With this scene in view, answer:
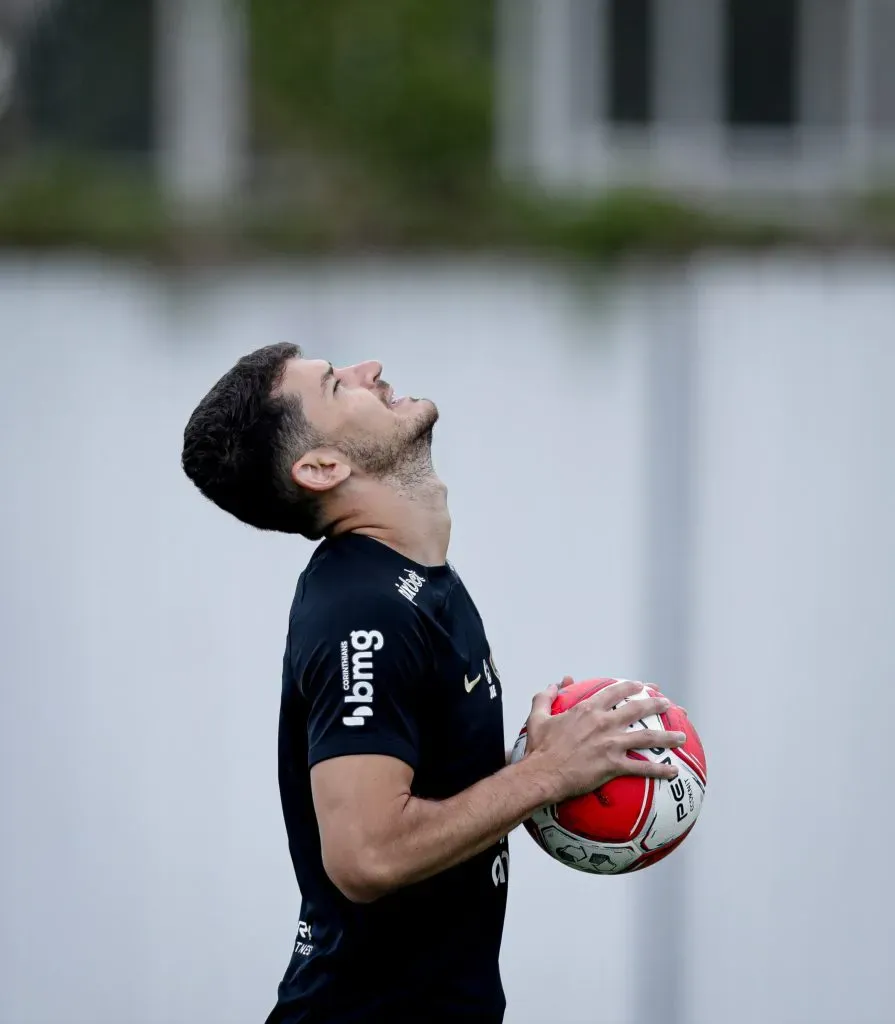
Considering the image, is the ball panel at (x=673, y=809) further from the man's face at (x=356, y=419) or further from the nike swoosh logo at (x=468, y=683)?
the man's face at (x=356, y=419)

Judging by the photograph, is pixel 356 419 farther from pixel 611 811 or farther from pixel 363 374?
pixel 611 811

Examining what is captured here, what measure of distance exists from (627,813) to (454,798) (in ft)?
1.20

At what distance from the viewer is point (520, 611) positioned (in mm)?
4164

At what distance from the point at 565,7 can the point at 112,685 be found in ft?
19.9

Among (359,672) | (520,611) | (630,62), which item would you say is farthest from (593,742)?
(630,62)

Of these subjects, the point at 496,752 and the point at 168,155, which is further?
the point at 168,155

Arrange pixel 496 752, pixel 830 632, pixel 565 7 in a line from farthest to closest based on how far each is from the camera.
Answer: pixel 565 7 → pixel 830 632 → pixel 496 752

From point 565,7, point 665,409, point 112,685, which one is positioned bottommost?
point 112,685

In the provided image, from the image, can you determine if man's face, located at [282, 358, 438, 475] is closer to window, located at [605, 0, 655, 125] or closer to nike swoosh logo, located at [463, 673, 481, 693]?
nike swoosh logo, located at [463, 673, 481, 693]

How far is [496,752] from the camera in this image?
2273 mm

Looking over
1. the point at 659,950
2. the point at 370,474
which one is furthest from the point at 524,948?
the point at 370,474

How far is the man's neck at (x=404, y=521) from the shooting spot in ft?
7.51

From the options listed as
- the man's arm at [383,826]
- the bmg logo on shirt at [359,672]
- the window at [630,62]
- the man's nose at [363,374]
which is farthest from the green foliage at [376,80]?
the man's arm at [383,826]

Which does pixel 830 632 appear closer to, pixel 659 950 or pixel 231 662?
pixel 659 950
